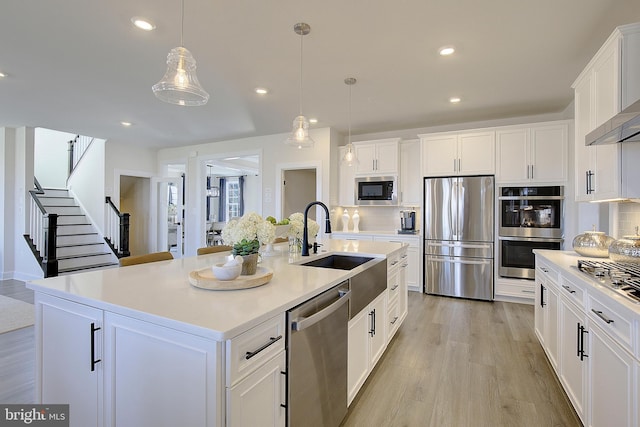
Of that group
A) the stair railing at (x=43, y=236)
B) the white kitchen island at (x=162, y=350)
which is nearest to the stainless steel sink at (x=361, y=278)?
the white kitchen island at (x=162, y=350)

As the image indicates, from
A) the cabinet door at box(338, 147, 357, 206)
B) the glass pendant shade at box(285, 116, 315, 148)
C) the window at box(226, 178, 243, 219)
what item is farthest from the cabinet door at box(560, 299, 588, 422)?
the window at box(226, 178, 243, 219)

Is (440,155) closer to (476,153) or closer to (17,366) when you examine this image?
(476,153)

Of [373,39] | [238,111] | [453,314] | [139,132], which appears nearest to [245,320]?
[373,39]

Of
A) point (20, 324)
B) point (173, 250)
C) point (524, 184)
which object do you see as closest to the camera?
point (20, 324)

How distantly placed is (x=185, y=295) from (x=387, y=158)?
4.26 metres

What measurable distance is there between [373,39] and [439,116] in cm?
242

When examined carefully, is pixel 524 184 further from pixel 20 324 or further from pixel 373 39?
pixel 20 324

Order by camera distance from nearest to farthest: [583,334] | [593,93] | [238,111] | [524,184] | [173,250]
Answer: [583,334], [593,93], [524,184], [238,111], [173,250]

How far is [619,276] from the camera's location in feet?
5.22

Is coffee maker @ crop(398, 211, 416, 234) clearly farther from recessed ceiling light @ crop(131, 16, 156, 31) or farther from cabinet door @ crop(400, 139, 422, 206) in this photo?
recessed ceiling light @ crop(131, 16, 156, 31)

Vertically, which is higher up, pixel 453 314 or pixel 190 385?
pixel 190 385

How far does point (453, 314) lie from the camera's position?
3709mm

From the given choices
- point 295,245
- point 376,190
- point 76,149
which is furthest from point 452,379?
point 76,149

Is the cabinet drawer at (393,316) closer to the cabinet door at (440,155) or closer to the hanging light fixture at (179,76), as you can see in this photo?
the hanging light fixture at (179,76)
